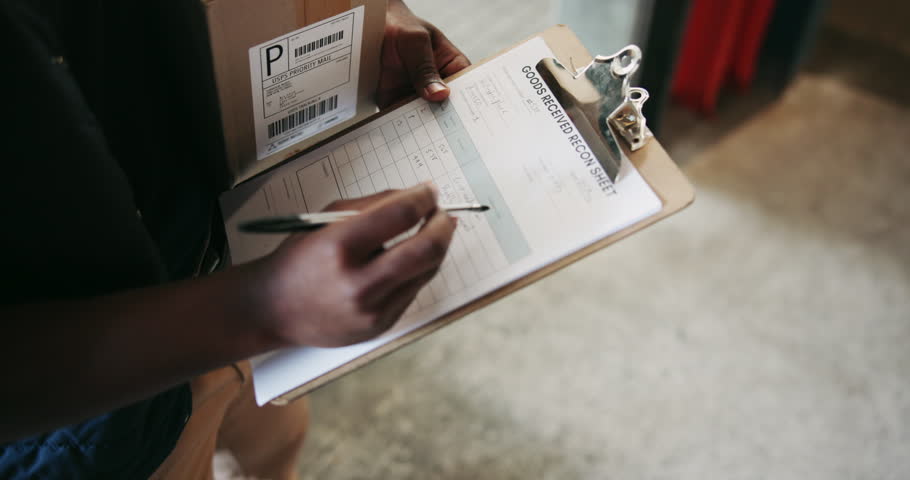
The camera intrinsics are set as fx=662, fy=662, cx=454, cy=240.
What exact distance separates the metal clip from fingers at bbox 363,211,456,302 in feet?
0.54

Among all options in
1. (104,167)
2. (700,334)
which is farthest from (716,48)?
(104,167)

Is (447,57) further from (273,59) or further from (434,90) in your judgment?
(273,59)

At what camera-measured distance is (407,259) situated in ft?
1.40

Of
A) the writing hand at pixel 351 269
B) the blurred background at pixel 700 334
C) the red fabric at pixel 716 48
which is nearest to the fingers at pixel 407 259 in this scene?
the writing hand at pixel 351 269

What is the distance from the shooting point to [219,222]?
0.65 meters

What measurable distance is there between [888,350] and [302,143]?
1205mm

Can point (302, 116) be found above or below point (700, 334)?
above

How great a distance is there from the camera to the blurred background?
1189 millimetres

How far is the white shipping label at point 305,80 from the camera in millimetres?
534

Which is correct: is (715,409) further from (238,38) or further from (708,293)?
(238,38)

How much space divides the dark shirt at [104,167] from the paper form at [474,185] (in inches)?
2.7

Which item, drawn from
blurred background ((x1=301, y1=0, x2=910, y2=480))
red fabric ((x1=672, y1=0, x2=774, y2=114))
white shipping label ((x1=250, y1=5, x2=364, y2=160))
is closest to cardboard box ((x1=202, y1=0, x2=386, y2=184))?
white shipping label ((x1=250, y1=5, x2=364, y2=160))

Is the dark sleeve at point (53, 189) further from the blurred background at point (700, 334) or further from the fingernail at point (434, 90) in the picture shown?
the blurred background at point (700, 334)

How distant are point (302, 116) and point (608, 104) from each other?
0.91 feet
